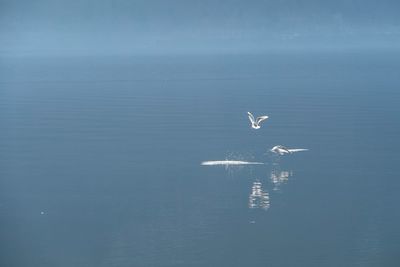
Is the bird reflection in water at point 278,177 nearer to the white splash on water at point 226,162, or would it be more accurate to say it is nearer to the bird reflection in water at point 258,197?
the bird reflection in water at point 258,197

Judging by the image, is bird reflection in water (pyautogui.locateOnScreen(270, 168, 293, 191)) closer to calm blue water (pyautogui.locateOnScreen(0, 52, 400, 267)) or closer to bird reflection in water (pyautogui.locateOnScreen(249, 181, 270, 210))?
calm blue water (pyautogui.locateOnScreen(0, 52, 400, 267))

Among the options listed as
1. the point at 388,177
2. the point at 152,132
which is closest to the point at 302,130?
the point at 152,132

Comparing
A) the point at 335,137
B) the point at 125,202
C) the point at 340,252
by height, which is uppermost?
the point at 335,137

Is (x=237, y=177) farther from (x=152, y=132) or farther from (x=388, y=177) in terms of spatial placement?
(x=152, y=132)

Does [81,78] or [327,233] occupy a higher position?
[81,78]

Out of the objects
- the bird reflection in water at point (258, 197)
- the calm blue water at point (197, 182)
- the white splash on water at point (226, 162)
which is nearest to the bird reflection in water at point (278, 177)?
the calm blue water at point (197, 182)

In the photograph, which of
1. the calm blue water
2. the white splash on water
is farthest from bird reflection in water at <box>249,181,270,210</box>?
the white splash on water
